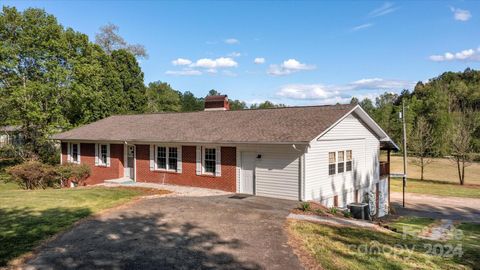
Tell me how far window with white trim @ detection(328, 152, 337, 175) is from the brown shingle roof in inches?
78.5

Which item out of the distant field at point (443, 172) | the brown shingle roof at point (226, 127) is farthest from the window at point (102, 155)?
the distant field at point (443, 172)

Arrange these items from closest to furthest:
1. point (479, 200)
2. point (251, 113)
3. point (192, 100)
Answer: point (251, 113)
point (479, 200)
point (192, 100)

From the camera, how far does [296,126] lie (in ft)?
54.5

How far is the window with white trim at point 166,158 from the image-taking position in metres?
19.5

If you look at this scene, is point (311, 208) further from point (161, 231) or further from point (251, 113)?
point (251, 113)

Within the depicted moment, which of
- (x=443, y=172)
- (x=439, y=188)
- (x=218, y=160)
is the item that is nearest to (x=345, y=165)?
(x=218, y=160)

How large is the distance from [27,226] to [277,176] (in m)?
9.62

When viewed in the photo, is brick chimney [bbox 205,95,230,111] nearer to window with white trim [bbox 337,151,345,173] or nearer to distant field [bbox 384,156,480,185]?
window with white trim [bbox 337,151,345,173]

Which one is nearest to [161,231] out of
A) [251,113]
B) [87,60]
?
[251,113]

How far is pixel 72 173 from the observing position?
22859 millimetres

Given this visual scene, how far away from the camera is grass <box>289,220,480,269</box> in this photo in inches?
328

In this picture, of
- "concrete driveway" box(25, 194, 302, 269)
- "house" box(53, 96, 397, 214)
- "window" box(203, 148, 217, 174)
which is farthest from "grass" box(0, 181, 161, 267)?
"window" box(203, 148, 217, 174)

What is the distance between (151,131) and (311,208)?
11616mm

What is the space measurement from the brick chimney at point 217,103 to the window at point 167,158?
5.61 meters
